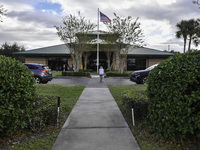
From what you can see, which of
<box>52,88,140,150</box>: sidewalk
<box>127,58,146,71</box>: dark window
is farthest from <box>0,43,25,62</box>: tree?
<box>52,88,140,150</box>: sidewalk

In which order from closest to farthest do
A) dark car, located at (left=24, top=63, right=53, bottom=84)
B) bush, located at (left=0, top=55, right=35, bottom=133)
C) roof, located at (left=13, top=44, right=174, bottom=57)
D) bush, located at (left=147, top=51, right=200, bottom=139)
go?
bush, located at (left=147, top=51, right=200, bottom=139), bush, located at (left=0, top=55, right=35, bottom=133), dark car, located at (left=24, top=63, right=53, bottom=84), roof, located at (left=13, top=44, right=174, bottom=57)

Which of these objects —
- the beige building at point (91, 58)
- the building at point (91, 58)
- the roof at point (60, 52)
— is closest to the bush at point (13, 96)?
the roof at point (60, 52)

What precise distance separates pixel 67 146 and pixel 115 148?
0.99 m

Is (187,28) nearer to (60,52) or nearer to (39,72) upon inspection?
(60,52)

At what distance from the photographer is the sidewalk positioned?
3641 millimetres

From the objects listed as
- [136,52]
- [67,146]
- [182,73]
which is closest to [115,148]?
[67,146]

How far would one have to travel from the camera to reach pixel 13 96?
12.0 ft

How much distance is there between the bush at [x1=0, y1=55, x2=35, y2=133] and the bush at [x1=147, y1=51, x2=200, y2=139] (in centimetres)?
284

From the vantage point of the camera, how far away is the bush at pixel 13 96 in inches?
141

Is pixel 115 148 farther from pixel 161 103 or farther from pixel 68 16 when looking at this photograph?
pixel 68 16

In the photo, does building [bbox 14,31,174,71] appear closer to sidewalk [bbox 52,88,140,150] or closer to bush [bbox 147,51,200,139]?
sidewalk [bbox 52,88,140,150]

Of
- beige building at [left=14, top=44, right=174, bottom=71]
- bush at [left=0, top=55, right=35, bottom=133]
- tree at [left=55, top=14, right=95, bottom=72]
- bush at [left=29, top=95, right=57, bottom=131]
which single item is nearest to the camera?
bush at [left=0, top=55, right=35, bottom=133]

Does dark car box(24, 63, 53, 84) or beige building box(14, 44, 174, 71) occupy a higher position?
beige building box(14, 44, 174, 71)

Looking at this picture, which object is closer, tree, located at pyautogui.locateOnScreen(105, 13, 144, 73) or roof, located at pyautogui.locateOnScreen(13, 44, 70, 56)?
tree, located at pyautogui.locateOnScreen(105, 13, 144, 73)
